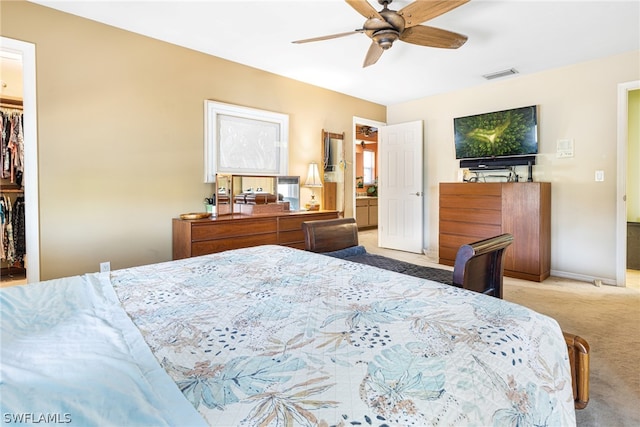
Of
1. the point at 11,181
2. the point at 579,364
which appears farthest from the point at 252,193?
the point at 579,364

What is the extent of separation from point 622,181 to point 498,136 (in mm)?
1420

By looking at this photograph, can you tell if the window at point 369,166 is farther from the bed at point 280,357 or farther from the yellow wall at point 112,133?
the bed at point 280,357

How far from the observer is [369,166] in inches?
370

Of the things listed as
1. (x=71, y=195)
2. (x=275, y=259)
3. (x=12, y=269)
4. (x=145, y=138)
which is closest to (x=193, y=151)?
(x=145, y=138)

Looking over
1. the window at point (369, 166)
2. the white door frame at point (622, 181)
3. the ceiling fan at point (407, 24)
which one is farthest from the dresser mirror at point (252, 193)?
the window at point (369, 166)

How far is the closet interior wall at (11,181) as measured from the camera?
3.79m

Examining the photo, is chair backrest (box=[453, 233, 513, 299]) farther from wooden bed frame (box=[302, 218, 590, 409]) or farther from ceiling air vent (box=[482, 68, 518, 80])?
ceiling air vent (box=[482, 68, 518, 80])

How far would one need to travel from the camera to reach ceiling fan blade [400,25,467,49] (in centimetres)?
252

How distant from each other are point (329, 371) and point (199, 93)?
3595 millimetres

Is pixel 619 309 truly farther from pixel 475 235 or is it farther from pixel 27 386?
pixel 27 386

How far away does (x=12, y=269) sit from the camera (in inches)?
163

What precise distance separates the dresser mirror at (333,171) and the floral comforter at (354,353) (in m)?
3.71

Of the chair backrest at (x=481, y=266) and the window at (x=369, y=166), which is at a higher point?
the window at (x=369, y=166)

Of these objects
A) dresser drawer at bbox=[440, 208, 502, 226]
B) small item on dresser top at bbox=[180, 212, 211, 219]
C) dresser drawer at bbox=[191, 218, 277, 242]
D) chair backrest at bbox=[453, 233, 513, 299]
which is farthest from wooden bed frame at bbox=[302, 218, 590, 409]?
dresser drawer at bbox=[440, 208, 502, 226]
